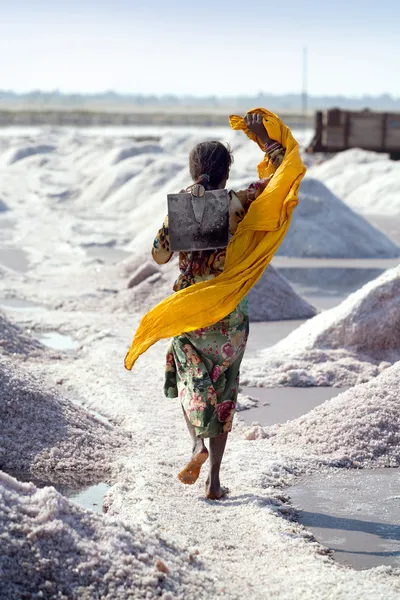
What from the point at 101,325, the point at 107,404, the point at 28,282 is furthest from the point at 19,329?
the point at 28,282

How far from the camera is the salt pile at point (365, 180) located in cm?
1648

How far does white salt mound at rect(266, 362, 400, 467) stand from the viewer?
13.4 ft

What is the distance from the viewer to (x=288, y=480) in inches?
150

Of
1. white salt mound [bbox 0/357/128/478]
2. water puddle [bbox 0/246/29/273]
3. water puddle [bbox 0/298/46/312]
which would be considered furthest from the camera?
water puddle [bbox 0/246/29/273]

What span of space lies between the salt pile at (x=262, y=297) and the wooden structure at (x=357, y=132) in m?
12.9

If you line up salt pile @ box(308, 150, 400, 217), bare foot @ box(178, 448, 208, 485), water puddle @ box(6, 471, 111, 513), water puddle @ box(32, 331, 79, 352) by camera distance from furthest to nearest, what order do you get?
1. salt pile @ box(308, 150, 400, 217)
2. water puddle @ box(32, 331, 79, 352)
3. water puddle @ box(6, 471, 111, 513)
4. bare foot @ box(178, 448, 208, 485)

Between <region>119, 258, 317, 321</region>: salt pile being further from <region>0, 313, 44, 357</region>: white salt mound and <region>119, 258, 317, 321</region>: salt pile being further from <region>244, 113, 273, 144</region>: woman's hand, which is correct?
<region>244, 113, 273, 144</region>: woman's hand

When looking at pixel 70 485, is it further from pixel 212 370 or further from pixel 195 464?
pixel 212 370

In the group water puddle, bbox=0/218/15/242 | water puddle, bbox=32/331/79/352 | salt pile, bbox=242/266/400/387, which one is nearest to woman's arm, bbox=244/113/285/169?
salt pile, bbox=242/266/400/387

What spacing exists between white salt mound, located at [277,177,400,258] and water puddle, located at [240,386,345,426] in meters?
5.22

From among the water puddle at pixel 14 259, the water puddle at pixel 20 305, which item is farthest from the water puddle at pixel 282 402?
the water puddle at pixel 14 259

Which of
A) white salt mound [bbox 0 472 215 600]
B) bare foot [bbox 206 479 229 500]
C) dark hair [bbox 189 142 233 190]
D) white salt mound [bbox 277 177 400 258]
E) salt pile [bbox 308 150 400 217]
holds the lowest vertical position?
salt pile [bbox 308 150 400 217]

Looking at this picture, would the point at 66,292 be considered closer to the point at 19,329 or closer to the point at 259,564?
the point at 19,329

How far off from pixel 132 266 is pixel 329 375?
397cm
